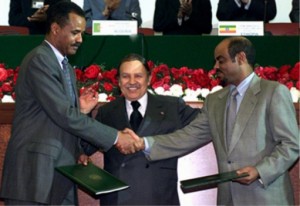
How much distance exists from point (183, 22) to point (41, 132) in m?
3.57

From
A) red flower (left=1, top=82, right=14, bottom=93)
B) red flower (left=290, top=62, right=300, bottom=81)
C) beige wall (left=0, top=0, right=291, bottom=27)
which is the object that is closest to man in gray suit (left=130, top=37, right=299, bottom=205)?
red flower (left=290, top=62, right=300, bottom=81)

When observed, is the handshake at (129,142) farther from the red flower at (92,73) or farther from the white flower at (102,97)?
the red flower at (92,73)

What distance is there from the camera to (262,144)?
10.4ft

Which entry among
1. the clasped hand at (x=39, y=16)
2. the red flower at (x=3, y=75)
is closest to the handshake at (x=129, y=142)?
the red flower at (x=3, y=75)

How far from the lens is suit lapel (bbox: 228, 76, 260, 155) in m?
3.21

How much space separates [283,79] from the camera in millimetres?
4297

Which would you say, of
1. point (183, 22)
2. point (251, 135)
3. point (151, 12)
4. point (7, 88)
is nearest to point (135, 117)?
point (251, 135)

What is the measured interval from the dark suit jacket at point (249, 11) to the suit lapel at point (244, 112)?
341 cm

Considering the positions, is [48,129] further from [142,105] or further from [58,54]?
[142,105]

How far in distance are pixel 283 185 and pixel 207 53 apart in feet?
7.56

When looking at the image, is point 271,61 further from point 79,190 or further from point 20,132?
point 20,132

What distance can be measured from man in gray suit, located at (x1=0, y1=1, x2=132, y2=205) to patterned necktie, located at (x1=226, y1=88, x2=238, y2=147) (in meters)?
0.49

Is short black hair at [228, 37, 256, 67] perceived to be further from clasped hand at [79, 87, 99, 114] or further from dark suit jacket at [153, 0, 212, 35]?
A: dark suit jacket at [153, 0, 212, 35]

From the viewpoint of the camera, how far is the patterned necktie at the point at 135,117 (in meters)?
3.49
